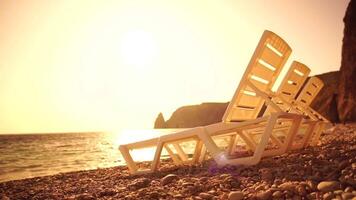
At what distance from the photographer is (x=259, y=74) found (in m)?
5.16

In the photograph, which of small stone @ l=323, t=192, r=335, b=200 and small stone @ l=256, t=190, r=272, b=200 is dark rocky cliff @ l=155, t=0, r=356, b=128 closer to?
small stone @ l=256, t=190, r=272, b=200

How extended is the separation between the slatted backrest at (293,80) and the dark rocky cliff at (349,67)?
29492mm

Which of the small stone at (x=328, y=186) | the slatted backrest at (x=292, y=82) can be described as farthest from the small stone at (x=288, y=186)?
the slatted backrest at (x=292, y=82)

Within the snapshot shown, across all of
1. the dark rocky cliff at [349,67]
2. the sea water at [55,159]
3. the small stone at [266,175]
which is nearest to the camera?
the small stone at [266,175]

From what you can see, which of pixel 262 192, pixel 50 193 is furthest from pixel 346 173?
pixel 50 193

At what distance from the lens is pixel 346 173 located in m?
3.55

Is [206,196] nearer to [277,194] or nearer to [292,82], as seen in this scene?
[277,194]

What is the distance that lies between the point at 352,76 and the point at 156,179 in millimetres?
33214

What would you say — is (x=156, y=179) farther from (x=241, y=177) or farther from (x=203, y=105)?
(x=203, y=105)

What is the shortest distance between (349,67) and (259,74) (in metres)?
32.8

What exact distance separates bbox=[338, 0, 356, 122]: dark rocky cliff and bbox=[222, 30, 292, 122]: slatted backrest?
103 ft

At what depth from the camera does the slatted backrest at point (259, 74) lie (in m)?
4.79

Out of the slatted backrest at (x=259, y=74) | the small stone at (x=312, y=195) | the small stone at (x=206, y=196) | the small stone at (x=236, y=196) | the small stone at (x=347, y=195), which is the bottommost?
the small stone at (x=347, y=195)

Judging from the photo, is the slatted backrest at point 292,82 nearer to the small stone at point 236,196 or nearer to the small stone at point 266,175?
the small stone at point 266,175
